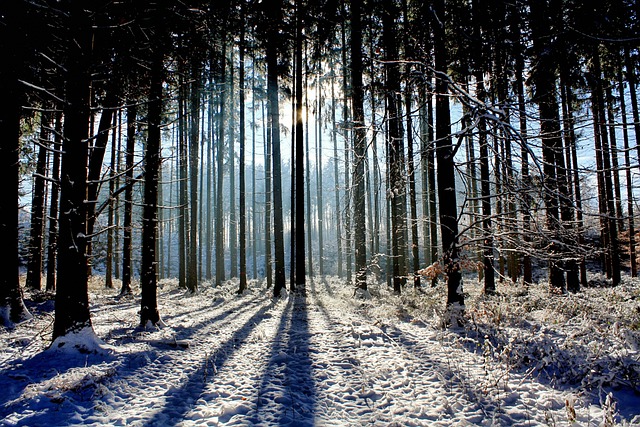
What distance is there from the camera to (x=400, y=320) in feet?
24.3

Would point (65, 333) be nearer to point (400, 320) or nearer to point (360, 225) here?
point (400, 320)

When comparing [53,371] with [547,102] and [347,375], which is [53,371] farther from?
[547,102]

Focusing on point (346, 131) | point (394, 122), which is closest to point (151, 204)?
point (394, 122)

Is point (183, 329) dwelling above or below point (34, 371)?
below

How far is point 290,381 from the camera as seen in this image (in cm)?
408

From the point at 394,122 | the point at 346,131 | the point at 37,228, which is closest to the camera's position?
the point at 394,122

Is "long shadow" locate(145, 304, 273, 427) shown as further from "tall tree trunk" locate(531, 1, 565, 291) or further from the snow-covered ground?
"tall tree trunk" locate(531, 1, 565, 291)

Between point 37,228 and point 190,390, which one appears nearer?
point 190,390

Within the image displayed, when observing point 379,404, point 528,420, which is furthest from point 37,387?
point 528,420

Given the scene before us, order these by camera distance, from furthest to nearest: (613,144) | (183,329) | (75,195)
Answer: (183,329)
(75,195)
(613,144)

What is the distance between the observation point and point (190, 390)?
3.84m

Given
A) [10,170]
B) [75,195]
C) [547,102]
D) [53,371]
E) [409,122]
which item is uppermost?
[409,122]

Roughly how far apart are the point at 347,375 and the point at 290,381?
2.56ft

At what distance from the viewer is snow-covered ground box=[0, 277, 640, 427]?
3133mm
